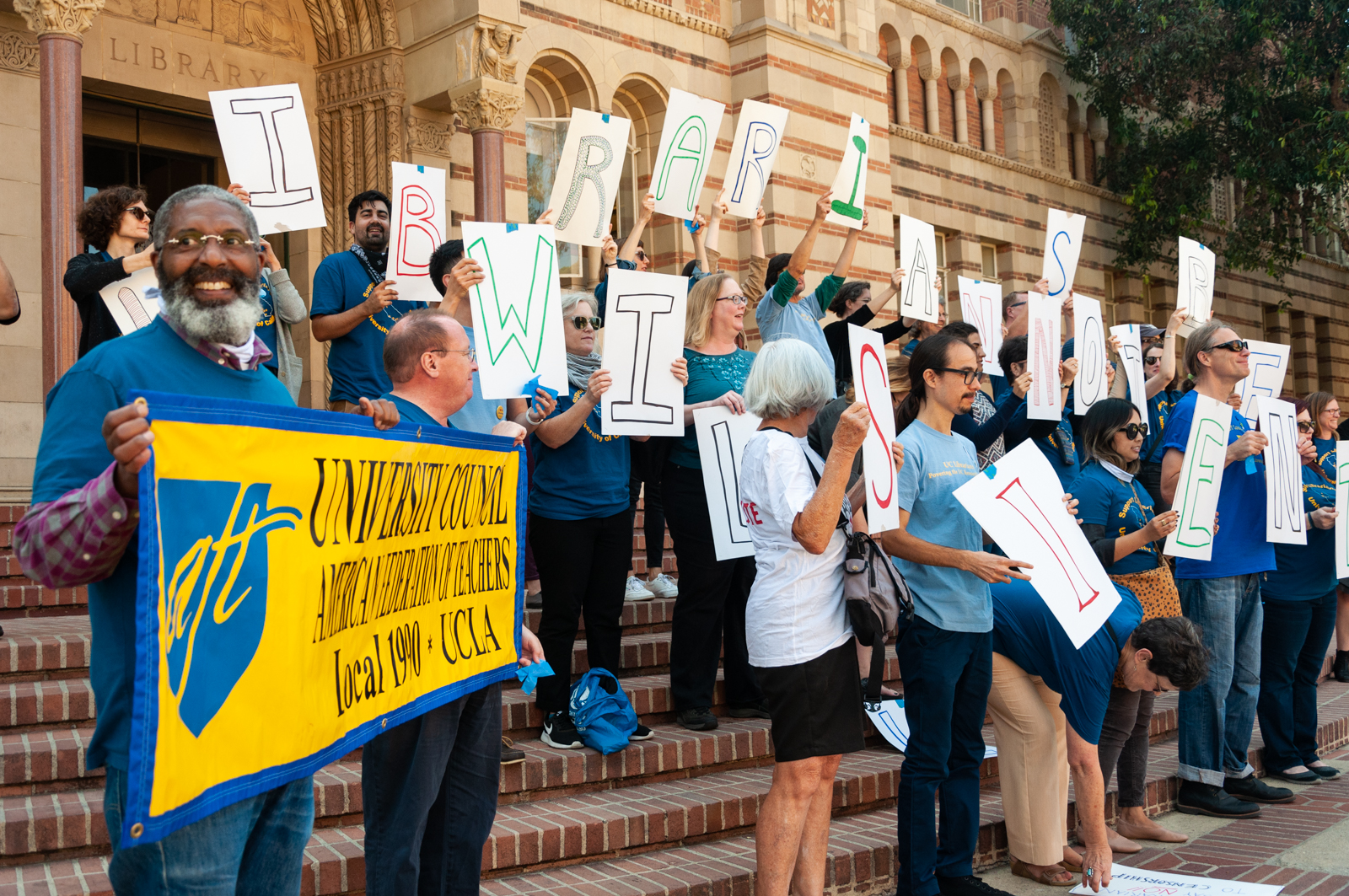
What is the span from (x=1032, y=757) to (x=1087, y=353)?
3144 millimetres

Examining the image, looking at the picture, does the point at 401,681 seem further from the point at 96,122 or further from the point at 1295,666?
the point at 96,122

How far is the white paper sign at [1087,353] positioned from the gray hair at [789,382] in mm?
3472

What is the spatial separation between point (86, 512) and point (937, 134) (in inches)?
711

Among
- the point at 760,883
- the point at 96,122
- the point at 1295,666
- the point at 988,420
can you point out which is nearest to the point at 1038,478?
the point at 988,420

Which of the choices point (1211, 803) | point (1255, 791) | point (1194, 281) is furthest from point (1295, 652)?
point (1194, 281)

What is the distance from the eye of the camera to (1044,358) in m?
6.11

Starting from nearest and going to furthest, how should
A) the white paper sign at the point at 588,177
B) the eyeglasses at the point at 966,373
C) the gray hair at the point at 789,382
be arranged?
the gray hair at the point at 789,382 < the eyeglasses at the point at 966,373 < the white paper sign at the point at 588,177

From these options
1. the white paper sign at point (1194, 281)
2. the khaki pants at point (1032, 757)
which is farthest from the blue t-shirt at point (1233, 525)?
the khaki pants at point (1032, 757)

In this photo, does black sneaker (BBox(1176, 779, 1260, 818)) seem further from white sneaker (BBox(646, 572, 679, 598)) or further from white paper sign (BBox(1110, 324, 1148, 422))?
white sneaker (BBox(646, 572, 679, 598))

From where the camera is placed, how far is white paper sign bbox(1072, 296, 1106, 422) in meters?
6.89

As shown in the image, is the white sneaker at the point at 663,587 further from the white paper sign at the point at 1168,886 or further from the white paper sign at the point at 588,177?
the white paper sign at the point at 1168,886

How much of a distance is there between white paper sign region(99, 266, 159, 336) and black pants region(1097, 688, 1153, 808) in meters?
4.70

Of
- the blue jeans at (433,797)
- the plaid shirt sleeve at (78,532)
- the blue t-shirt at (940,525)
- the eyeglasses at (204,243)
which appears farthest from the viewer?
the blue t-shirt at (940,525)

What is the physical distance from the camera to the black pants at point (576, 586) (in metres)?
5.00
